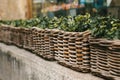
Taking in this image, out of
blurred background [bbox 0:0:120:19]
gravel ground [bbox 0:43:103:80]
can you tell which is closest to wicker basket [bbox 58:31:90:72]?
gravel ground [bbox 0:43:103:80]

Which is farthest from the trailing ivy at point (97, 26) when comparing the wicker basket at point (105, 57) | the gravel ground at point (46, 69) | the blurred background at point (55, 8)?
the blurred background at point (55, 8)

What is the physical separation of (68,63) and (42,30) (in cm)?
114

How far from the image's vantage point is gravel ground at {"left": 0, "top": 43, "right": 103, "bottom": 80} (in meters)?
4.20

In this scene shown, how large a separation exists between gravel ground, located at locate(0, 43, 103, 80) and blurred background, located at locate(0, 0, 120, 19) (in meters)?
1.61

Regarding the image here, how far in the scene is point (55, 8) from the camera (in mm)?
9625

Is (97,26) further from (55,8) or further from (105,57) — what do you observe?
(55,8)

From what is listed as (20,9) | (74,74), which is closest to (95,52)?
(74,74)

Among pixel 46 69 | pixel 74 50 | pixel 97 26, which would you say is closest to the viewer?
pixel 97 26

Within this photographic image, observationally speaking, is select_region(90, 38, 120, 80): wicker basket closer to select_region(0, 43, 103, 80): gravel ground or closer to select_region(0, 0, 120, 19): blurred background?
select_region(0, 43, 103, 80): gravel ground

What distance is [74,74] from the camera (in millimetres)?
4266

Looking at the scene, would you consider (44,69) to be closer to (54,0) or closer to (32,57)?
(32,57)

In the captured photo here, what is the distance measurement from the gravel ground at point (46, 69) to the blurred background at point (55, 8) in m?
1.61

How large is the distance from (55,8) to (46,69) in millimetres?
4865

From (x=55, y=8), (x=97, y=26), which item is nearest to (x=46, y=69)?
(x=97, y=26)
